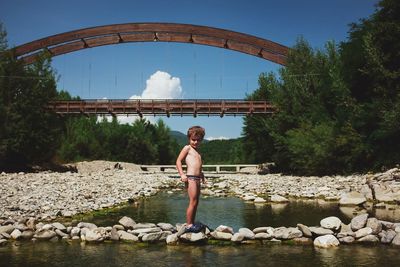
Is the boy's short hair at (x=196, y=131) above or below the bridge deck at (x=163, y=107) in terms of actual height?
below

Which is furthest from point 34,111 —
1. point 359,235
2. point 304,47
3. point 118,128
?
point 118,128

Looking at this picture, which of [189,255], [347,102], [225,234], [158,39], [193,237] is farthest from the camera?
[158,39]

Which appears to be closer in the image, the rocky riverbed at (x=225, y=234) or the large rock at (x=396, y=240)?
the large rock at (x=396, y=240)

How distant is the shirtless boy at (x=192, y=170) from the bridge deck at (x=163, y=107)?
26.8 m

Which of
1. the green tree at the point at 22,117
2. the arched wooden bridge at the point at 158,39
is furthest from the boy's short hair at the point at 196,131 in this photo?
the arched wooden bridge at the point at 158,39

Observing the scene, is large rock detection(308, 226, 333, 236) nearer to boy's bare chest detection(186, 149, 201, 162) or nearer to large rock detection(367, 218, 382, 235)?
large rock detection(367, 218, 382, 235)

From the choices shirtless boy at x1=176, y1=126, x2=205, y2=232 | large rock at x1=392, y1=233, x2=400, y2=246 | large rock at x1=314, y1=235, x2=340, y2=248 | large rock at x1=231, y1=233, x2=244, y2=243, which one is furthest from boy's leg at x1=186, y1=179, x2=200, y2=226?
large rock at x1=392, y1=233, x2=400, y2=246

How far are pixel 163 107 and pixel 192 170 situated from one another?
29348mm

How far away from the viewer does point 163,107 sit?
35.2 meters

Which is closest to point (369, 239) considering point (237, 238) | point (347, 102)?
point (237, 238)

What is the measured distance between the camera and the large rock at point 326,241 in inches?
222

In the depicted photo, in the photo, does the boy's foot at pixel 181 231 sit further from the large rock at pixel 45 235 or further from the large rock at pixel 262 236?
the large rock at pixel 45 235

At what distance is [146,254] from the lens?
5.29 metres

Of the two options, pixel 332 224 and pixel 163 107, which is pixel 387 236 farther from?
pixel 163 107
